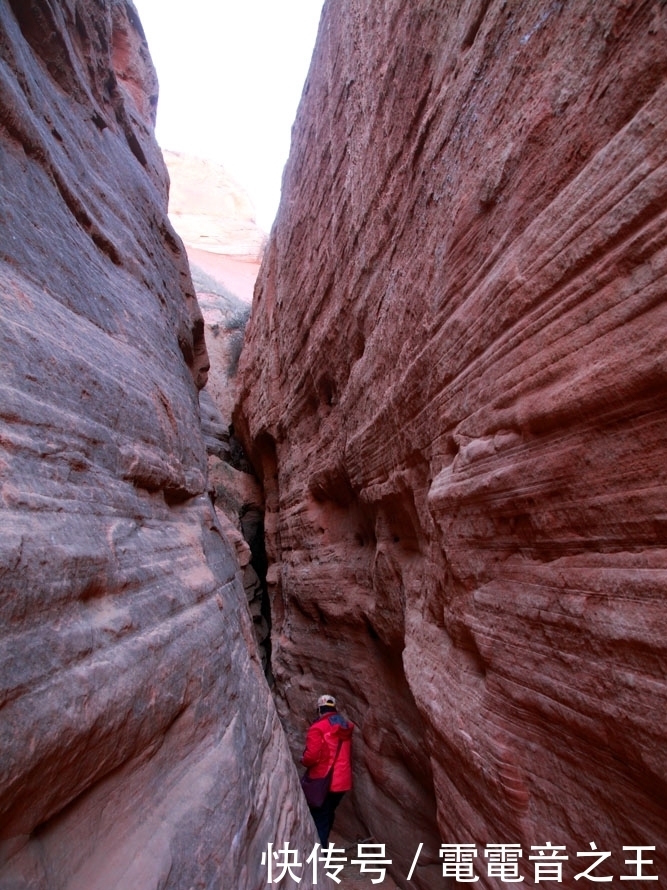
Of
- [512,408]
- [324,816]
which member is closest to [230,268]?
[324,816]

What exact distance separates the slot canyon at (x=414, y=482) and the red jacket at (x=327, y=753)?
0.59m

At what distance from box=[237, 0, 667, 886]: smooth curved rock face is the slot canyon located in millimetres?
19

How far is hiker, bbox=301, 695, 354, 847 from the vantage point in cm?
559

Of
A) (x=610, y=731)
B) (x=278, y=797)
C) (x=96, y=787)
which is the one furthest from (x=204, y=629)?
(x=610, y=731)

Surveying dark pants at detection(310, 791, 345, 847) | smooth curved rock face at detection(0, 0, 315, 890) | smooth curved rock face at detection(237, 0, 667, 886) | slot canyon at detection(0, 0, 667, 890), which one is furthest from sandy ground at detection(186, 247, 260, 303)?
dark pants at detection(310, 791, 345, 847)

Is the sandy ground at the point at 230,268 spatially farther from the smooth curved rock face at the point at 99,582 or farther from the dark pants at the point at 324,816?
the dark pants at the point at 324,816

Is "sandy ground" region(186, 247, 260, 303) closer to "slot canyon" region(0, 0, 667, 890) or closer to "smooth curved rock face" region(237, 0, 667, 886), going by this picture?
"slot canyon" region(0, 0, 667, 890)

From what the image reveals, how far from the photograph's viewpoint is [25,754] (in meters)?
1.73

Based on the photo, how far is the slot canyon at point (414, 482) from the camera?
81.4 inches

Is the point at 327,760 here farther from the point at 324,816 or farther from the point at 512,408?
the point at 512,408

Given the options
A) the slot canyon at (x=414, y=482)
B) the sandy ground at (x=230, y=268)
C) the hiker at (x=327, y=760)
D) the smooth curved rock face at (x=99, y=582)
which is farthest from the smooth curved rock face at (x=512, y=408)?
the sandy ground at (x=230, y=268)

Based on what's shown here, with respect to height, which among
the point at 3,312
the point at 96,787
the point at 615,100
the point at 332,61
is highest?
the point at 332,61

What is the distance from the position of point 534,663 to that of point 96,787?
7.89 feet

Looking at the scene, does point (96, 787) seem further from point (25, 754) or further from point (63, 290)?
point (63, 290)
